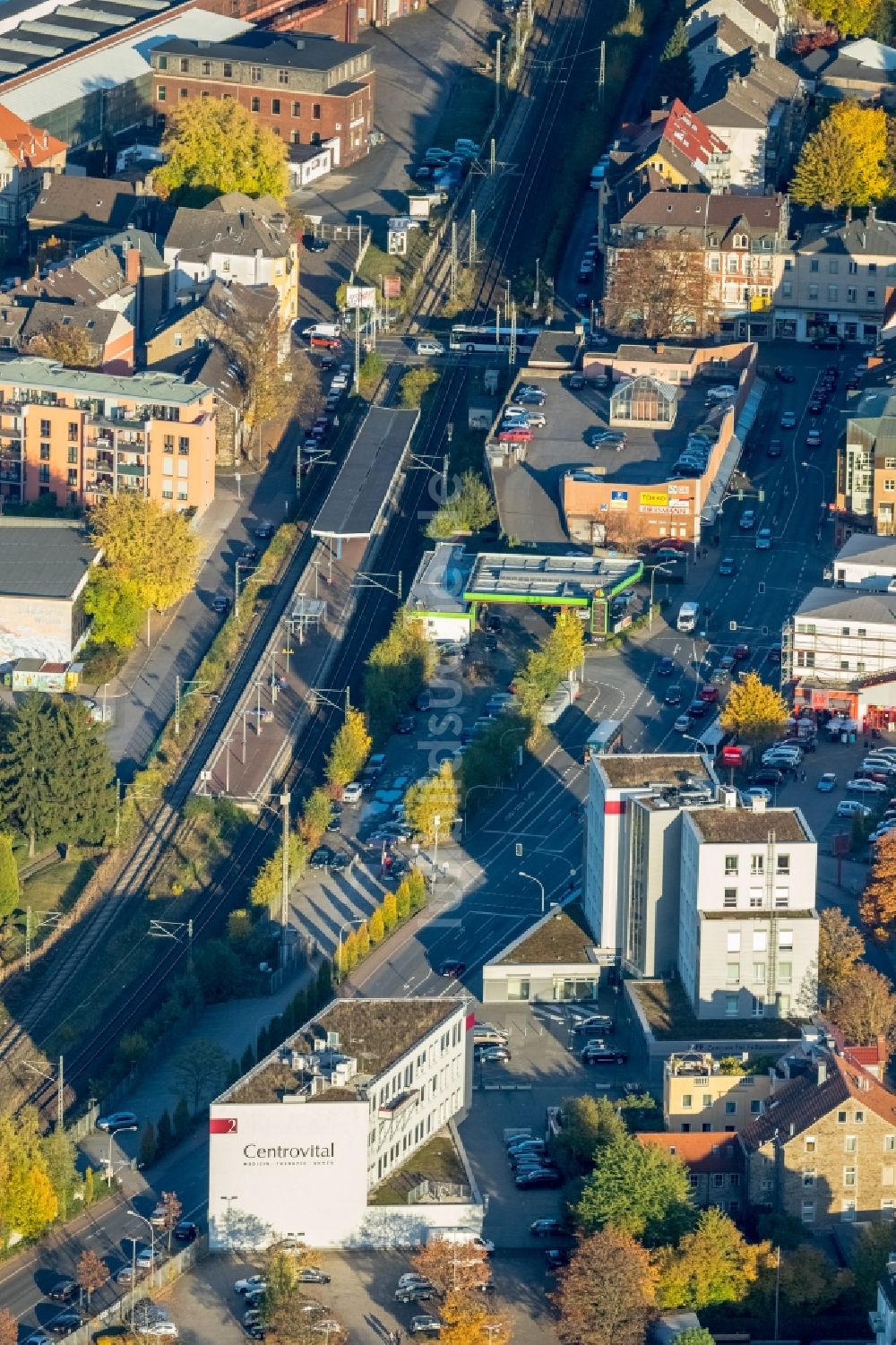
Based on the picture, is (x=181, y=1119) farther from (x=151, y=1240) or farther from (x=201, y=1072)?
(x=151, y=1240)

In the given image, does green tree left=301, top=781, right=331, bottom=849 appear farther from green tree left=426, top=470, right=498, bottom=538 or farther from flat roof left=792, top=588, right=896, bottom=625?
green tree left=426, top=470, right=498, bottom=538

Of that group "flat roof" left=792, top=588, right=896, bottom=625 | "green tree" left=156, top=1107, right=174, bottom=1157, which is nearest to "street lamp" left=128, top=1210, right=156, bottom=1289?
"green tree" left=156, top=1107, right=174, bottom=1157

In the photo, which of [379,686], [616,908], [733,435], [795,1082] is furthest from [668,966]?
[733,435]

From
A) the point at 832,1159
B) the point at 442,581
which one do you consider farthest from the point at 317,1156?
the point at 442,581

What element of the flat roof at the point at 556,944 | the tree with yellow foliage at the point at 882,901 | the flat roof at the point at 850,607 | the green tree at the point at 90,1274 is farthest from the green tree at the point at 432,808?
the green tree at the point at 90,1274

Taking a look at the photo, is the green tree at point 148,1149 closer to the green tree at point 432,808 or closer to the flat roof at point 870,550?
the green tree at point 432,808

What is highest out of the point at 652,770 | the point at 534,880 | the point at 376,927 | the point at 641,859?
the point at 652,770

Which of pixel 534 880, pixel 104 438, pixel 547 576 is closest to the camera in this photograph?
pixel 534 880
